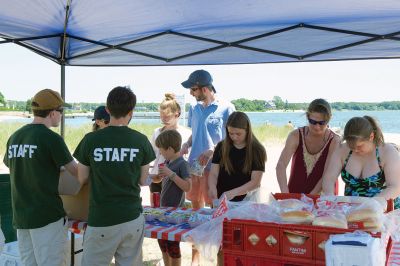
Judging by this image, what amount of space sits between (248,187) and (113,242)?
3.10 ft

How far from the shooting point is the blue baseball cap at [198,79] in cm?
350

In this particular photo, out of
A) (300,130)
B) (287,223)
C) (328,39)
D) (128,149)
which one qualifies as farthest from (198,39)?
(287,223)

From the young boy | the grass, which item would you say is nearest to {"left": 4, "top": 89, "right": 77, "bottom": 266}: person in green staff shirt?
the young boy

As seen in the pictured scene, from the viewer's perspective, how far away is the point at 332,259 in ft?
4.91

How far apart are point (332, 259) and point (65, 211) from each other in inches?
61.3

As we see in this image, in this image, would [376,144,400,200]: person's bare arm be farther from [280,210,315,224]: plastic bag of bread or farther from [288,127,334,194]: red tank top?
[280,210,315,224]: plastic bag of bread

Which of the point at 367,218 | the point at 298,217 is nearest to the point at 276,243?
the point at 298,217

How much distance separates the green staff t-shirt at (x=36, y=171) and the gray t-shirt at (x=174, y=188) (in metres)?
0.79

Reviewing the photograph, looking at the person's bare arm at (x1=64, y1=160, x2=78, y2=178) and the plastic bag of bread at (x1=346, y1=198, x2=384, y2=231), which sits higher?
the person's bare arm at (x1=64, y1=160, x2=78, y2=178)

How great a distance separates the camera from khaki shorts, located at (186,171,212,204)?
11.8 feet

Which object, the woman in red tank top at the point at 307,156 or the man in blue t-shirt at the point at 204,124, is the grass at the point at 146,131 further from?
the woman in red tank top at the point at 307,156

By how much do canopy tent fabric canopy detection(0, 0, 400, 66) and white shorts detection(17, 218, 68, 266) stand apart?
1.65 meters

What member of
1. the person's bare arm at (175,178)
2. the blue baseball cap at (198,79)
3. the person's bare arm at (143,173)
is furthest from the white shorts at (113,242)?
the blue baseball cap at (198,79)

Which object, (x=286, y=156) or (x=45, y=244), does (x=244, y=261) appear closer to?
(x=45, y=244)
